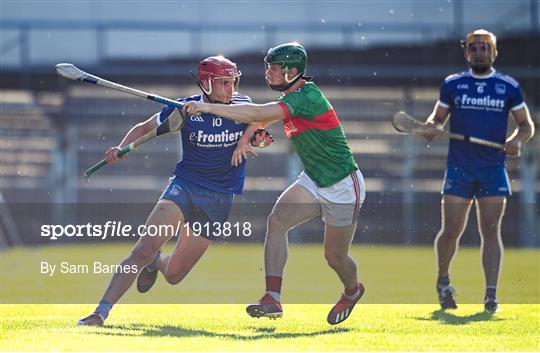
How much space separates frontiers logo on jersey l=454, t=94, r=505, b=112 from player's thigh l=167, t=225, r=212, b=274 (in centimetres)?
188

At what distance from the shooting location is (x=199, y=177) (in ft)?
23.3

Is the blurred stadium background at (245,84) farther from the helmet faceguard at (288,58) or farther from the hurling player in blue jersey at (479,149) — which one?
the helmet faceguard at (288,58)

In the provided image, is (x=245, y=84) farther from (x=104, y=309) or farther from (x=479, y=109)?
(x=104, y=309)

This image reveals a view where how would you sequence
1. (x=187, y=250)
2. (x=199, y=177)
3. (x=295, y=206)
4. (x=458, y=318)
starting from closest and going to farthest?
(x=295, y=206), (x=199, y=177), (x=187, y=250), (x=458, y=318)

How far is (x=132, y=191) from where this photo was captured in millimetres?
16531

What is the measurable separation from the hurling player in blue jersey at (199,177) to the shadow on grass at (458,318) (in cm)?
141

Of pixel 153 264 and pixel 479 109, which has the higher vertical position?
pixel 479 109

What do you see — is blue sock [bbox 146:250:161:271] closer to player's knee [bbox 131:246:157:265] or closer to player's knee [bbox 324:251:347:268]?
player's knee [bbox 131:246:157:265]

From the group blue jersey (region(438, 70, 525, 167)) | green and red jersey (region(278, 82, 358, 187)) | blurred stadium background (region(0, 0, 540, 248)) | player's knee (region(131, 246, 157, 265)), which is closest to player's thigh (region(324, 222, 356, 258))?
green and red jersey (region(278, 82, 358, 187))

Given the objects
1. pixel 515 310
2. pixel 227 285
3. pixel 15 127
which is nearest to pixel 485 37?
pixel 515 310

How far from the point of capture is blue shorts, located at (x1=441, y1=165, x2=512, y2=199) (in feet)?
26.0

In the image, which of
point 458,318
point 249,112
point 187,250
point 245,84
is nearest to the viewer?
point 249,112

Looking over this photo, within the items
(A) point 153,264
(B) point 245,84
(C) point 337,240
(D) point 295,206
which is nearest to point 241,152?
(D) point 295,206

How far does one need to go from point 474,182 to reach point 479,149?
0.70ft
